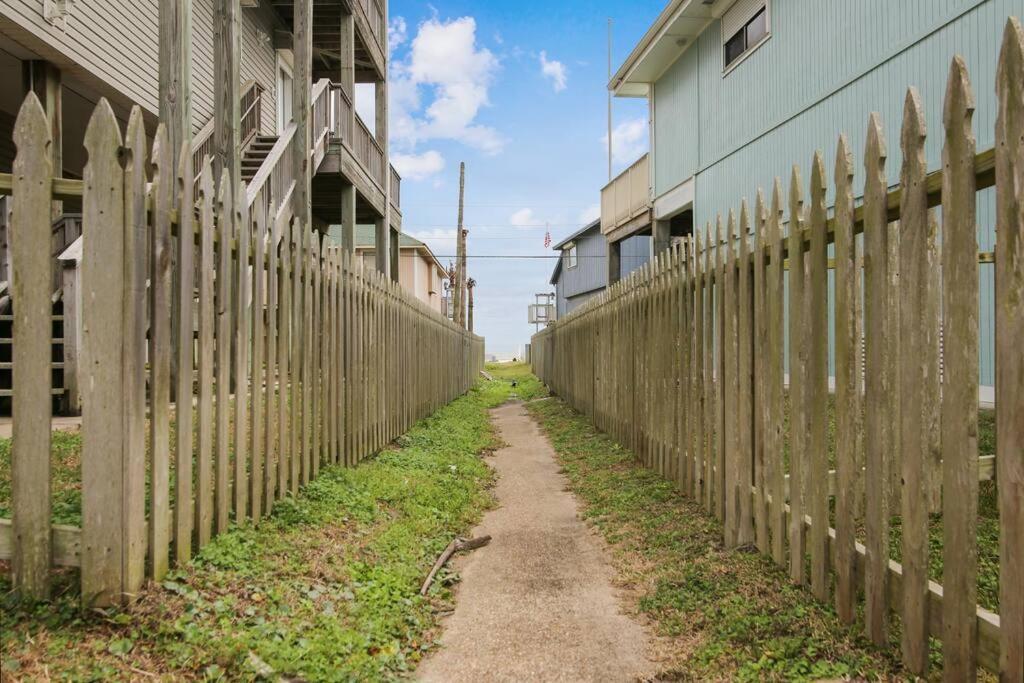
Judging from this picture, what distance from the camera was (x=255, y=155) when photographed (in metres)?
12.1

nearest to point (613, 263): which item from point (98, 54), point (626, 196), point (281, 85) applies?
point (626, 196)

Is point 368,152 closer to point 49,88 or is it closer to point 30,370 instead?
point 49,88

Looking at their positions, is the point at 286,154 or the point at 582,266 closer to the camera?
the point at 286,154

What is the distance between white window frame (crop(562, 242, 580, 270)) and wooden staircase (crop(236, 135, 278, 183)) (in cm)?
2455

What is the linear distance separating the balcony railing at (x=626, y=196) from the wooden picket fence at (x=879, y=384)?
12612 millimetres

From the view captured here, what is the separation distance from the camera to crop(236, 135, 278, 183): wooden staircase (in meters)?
11.0

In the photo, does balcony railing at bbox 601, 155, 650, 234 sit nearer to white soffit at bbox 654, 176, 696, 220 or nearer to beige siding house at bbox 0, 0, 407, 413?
white soffit at bbox 654, 176, 696, 220

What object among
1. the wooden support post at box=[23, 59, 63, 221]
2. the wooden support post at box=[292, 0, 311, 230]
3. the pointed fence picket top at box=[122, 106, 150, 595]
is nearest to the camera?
the pointed fence picket top at box=[122, 106, 150, 595]

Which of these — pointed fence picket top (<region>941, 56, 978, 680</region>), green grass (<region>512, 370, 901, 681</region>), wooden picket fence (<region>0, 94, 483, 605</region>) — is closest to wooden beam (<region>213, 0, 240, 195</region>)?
wooden picket fence (<region>0, 94, 483, 605</region>)

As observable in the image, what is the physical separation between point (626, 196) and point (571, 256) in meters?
18.4

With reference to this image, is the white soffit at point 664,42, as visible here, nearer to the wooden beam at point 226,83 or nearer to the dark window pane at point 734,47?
the dark window pane at point 734,47

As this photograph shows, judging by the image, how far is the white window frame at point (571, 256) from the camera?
1434 inches

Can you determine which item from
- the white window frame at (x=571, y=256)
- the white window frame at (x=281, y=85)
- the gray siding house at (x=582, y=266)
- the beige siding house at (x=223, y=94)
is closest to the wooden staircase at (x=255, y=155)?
the beige siding house at (x=223, y=94)

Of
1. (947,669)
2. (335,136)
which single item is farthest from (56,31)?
(947,669)
